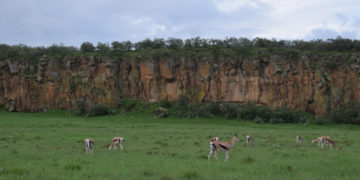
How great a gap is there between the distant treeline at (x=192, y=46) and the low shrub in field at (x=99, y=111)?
13.0 meters

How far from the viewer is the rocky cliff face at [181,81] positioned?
5153 centimetres

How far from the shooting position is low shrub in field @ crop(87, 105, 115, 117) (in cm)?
5150

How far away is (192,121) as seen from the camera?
4372 centimetres

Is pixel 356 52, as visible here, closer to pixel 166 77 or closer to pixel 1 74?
pixel 166 77

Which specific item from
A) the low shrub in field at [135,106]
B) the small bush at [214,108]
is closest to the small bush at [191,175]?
the small bush at [214,108]

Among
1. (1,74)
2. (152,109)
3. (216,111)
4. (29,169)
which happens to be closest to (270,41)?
(216,111)

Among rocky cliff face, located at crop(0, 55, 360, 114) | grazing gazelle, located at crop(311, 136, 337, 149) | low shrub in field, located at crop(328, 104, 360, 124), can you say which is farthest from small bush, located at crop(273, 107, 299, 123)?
grazing gazelle, located at crop(311, 136, 337, 149)

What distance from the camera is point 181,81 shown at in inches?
2243

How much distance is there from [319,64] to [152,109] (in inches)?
1139

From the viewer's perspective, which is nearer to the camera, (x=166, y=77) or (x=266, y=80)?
(x=266, y=80)

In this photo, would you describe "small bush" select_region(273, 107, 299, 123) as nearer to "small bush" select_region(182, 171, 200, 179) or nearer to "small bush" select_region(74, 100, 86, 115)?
"small bush" select_region(74, 100, 86, 115)

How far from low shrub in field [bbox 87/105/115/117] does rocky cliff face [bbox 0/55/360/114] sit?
4.61 metres

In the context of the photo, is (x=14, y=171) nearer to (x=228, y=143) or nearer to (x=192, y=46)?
(x=228, y=143)

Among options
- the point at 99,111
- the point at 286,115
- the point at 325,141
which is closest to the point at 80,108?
A: the point at 99,111
